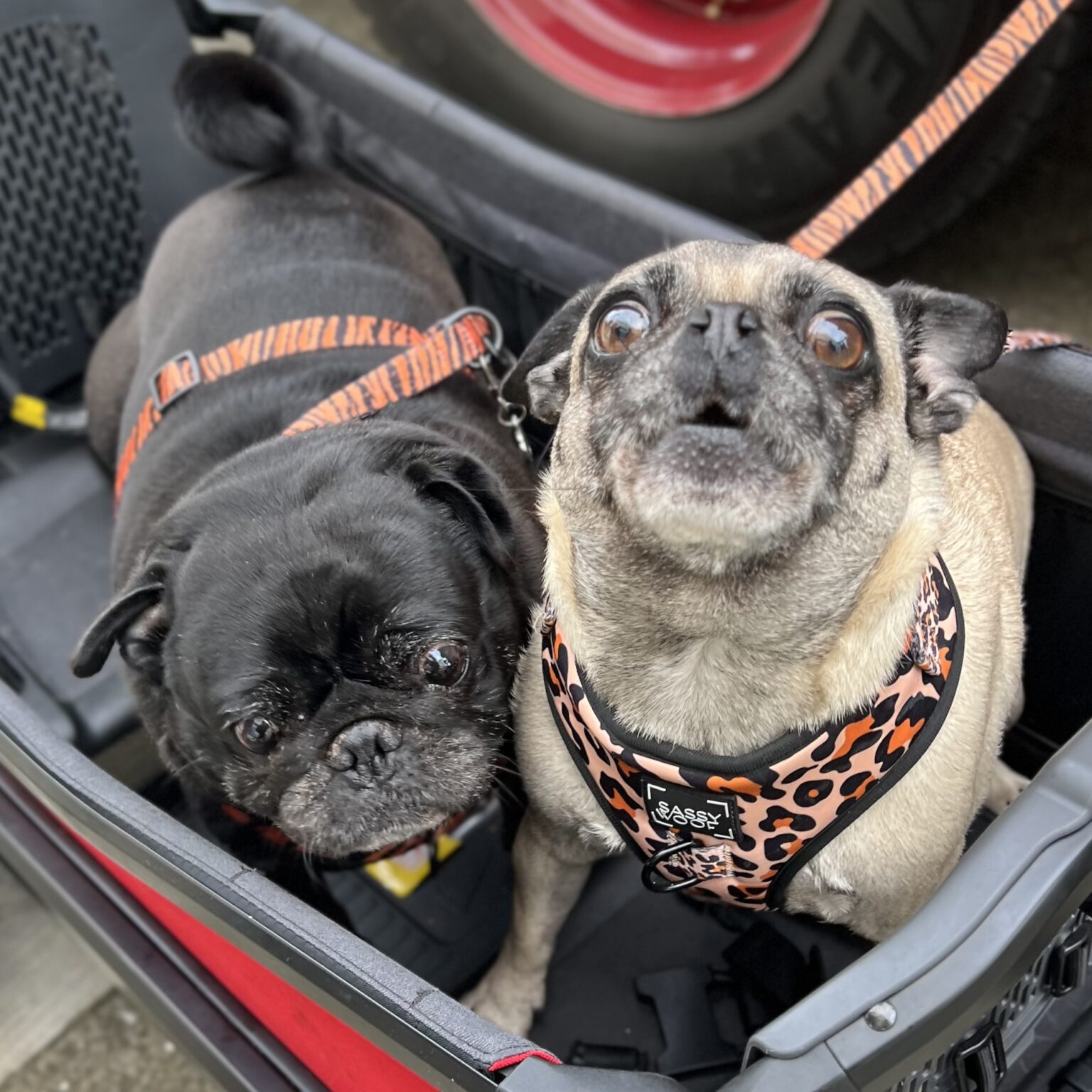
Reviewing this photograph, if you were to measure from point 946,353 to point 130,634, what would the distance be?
4.11 ft

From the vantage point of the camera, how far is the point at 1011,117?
265cm

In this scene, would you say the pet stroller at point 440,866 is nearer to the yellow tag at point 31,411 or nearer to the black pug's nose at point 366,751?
the yellow tag at point 31,411

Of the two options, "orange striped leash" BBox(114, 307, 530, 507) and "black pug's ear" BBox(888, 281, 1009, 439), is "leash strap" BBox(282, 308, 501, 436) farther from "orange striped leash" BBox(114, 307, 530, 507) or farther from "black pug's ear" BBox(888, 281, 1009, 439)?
"black pug's ear" BBox(888, 281, 1009, 439)

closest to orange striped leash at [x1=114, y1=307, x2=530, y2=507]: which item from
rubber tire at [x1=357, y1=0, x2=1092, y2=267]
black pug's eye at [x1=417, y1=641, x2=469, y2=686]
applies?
black pug's eye at [x1=417, y1=641, x2=469, y2=686]

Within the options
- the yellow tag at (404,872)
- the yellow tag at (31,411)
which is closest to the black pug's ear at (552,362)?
the yellow tag at (404,872)

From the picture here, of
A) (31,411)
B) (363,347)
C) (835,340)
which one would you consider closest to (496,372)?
(363,347)

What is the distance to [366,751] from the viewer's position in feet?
5.32

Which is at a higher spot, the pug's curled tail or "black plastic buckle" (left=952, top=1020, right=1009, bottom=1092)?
the pug's curled tail

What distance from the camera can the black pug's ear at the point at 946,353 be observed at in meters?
1.52

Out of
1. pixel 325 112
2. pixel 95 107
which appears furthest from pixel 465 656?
pixel 95 107

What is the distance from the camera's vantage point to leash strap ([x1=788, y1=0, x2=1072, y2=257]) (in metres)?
2.08

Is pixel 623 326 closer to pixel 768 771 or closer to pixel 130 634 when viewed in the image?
pixel 768 771

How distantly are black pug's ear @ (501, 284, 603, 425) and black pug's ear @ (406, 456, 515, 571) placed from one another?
0.44ft

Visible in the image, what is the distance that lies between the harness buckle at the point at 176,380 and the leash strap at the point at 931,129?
1.13 m
